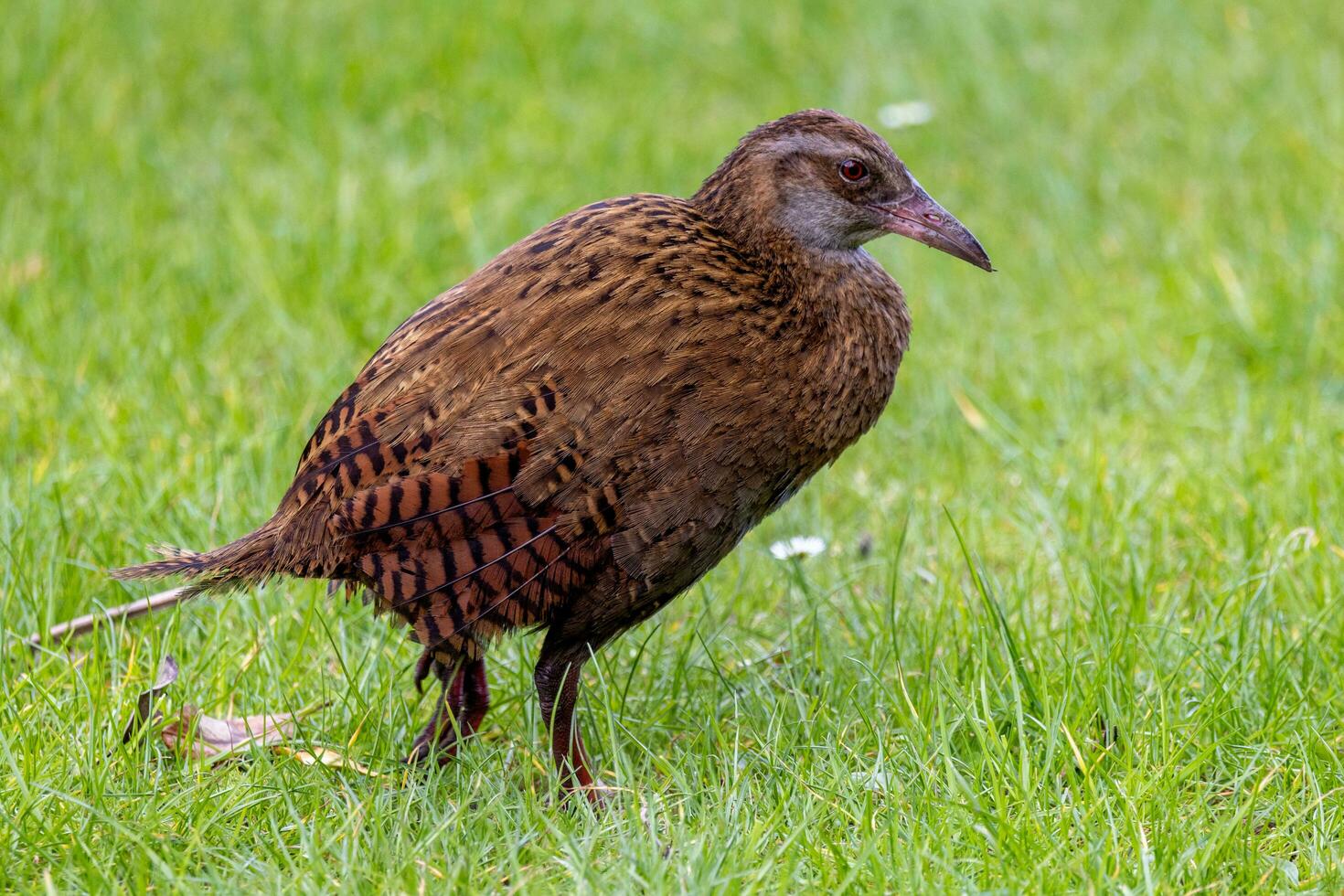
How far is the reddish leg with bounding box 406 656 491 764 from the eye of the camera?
353 centimetres

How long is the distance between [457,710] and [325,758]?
0.31 meters

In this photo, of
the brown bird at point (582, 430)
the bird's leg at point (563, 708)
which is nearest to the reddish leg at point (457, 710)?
the brown bird at point (582, 430)

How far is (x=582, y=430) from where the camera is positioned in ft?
10.6

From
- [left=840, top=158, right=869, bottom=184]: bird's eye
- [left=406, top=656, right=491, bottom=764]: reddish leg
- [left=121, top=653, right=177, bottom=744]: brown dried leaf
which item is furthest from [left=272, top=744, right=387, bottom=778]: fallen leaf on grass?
[left=840, top=158, right=869, bottom=184]: bird's eye

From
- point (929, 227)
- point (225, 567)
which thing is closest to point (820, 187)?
point (929, 227)

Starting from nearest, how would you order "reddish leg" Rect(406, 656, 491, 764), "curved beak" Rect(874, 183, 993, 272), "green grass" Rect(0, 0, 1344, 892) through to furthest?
"green grass" Rect(0, 0, 1344, 892), "reddish leg" Rect(406, 656, 491, 764), "curved beak" Rect(874, 183, 993, 272)

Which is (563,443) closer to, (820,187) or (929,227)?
(820,187)

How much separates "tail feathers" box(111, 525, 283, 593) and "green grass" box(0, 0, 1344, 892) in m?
0.29

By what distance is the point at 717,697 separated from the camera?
368 cm

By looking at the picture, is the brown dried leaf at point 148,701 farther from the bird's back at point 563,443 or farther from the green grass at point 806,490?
the bird's back at point 563,443

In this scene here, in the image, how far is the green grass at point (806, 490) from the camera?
123 inches

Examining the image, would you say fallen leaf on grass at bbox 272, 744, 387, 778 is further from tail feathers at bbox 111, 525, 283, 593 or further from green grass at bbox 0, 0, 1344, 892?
tail feathers at bbox 111, 525, 283, 593

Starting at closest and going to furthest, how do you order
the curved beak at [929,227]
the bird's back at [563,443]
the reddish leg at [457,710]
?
the bird's back at [563,443] → the reddish leg at [457,710] → the curved beak at [929,227]

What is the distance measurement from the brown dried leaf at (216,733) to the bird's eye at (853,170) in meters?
1.67
